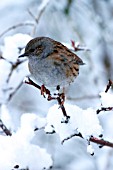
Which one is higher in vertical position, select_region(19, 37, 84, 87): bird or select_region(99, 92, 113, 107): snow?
select_region(19, 37, 84, 87): bird

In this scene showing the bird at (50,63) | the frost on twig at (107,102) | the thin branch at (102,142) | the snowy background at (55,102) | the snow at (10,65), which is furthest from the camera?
the snow at (10,65)

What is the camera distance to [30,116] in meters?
2.73

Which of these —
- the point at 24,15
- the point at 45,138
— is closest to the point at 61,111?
the point at 45,138

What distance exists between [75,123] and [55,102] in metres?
2.40

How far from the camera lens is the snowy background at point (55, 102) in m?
2.38

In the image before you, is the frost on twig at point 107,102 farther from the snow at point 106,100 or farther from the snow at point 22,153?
the snow at point 22,153

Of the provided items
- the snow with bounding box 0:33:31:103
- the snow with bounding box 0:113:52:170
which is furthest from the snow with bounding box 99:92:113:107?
the snow with bounding box 0:33:31:103

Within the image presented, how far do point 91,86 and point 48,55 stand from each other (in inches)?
118

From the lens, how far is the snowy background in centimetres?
238

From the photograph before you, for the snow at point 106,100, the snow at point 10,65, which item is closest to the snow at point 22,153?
the snow at point 106,100

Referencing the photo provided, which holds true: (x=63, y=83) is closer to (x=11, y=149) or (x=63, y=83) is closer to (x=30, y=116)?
(x=30, y=116)

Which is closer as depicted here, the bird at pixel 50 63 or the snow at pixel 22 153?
the snow at pixel 22 153

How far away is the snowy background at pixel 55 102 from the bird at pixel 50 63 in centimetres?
21

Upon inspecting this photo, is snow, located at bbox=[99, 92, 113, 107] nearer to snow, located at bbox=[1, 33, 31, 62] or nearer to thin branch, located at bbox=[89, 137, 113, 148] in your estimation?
thin branch, located at bbox=[89, 137, 113, 148]
